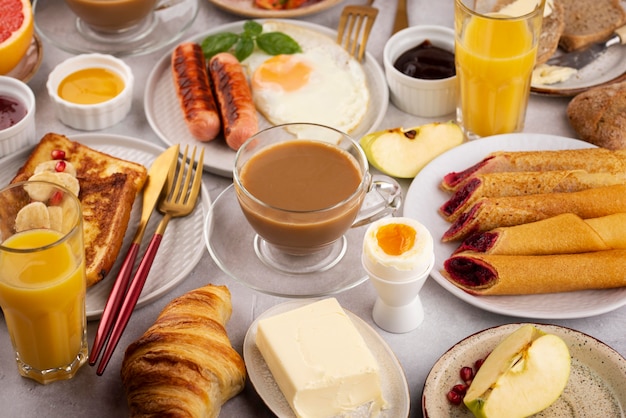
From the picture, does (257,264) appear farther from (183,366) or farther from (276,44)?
(276,44)

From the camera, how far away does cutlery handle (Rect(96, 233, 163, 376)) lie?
2.10 meters

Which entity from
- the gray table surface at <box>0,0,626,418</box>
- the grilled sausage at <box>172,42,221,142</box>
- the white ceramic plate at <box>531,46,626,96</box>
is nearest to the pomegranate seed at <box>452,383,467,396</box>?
the gray table surface at <box>0,0,626,418</box>

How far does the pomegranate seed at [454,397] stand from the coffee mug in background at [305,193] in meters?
0.53

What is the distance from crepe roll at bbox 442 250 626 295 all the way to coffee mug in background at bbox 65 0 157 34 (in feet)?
5.36

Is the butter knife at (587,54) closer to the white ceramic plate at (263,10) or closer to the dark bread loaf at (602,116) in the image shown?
the dark bread loaf at (602,116)

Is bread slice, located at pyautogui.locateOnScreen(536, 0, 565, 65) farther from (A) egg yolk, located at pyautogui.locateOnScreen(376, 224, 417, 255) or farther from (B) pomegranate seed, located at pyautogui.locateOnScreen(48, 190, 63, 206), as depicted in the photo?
(B) pomegranate seed, located at pyautogui.locateOnScreen(48, 190, 63, 206)

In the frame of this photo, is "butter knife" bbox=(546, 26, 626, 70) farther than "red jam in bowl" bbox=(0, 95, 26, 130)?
Yes

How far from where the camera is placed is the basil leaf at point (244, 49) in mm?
3104

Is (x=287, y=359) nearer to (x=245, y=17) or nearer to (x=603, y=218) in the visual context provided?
(x=603, y=218)

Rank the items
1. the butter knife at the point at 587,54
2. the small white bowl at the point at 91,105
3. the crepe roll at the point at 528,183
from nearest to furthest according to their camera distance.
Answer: the crepe roll at the point at 528,183
the small white bowl at the point at 91,105
the butter knife at the point at 587,54

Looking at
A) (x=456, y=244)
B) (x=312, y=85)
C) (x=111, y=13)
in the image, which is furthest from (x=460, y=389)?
(x=111, y=13)

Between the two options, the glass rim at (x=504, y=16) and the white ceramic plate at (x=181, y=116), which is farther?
the white ceramic plate at (x=181, y=116)

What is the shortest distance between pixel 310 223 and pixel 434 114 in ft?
3.12

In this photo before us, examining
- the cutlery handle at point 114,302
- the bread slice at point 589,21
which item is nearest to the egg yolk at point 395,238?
the cutlery handle at point 114,302
